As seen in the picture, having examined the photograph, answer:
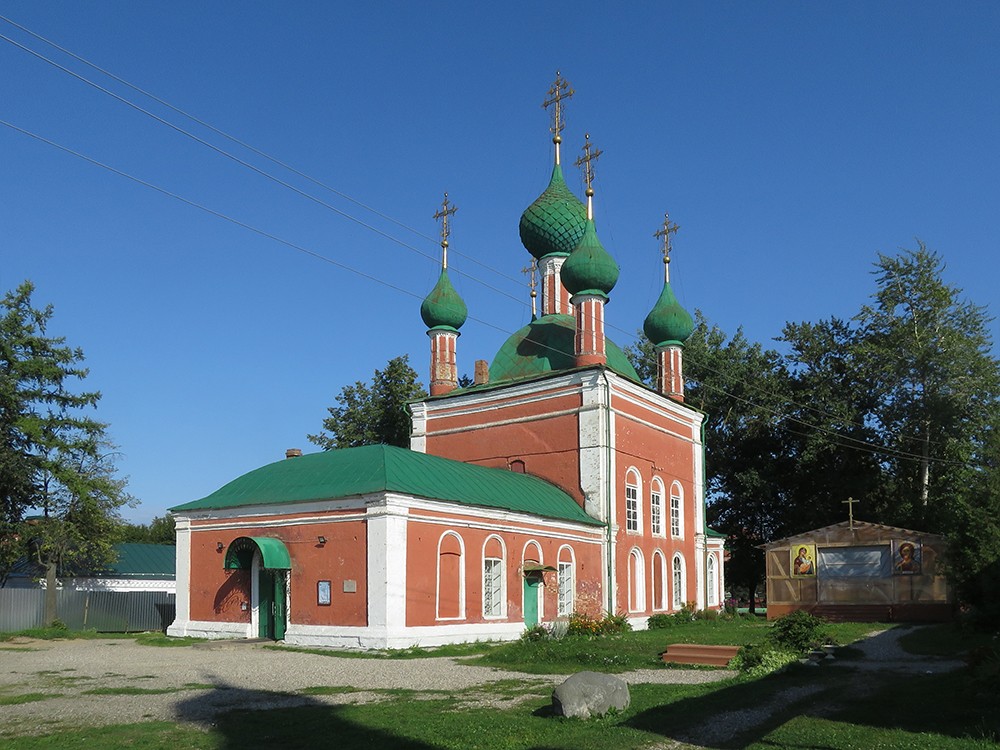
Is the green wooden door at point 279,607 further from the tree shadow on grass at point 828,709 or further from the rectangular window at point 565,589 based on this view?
the tree shadow on grass at point 828,709

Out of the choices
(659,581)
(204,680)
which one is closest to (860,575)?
(659,581)

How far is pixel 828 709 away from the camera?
417 inches

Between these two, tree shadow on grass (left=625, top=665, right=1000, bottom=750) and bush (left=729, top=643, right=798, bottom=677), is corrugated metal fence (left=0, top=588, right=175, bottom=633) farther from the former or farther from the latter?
tree shadow on grass (left=625, top=665, right=1000, bottom=750)

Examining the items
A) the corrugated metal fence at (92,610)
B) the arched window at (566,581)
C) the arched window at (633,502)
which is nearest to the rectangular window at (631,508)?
the arched window at (633,502)

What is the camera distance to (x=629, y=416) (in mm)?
27281

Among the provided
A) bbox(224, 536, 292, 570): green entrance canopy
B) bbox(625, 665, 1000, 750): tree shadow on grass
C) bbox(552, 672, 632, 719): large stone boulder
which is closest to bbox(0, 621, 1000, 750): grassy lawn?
bbox(625, 665, 1000, 750): tree shadow on grass

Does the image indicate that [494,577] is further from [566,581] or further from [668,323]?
[668,323]

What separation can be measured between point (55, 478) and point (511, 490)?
13.0 metres

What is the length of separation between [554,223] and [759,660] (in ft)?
62.0

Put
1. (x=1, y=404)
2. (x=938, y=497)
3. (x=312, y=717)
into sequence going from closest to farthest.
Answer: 1. (x=312, y=717)
2. (x=1, y=404)
3. (x=938, y=497)

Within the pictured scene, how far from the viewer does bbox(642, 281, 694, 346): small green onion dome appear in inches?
1288

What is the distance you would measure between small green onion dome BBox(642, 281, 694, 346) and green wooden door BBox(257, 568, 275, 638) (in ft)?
54.7

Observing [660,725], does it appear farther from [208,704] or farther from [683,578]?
[683,578]

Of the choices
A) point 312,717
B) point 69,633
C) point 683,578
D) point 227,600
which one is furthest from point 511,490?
point 312,717
